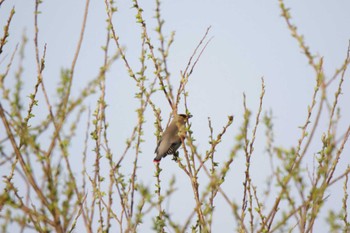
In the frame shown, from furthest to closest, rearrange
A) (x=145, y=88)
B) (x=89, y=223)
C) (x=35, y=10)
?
(x=145, y=88)
(x=35, y=10)
(x=89, y=223)

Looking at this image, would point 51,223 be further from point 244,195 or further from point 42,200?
point 244,195

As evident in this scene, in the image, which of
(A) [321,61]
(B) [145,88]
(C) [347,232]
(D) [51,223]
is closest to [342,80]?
(A) [321,61]

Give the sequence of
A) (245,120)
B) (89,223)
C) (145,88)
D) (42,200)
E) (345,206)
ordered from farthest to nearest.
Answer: (345,206), (145,88), (245,120), (89,223), (42,200)

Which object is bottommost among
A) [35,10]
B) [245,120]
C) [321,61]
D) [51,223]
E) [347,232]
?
[51,223]

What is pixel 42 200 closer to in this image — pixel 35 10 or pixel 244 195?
pixel 35 10

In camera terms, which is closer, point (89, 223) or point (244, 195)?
point (89, 223)

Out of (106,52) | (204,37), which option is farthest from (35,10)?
(204,37)

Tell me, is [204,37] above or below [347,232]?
above

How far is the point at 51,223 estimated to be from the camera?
7.00 ft

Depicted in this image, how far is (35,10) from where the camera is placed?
2836mm

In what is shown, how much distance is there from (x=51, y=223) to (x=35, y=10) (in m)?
1.40

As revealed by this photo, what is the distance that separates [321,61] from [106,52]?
138 cm

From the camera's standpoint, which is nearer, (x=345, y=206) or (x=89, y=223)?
(x=89, y=223)

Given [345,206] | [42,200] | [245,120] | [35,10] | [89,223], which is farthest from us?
[345,206]
